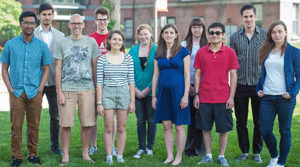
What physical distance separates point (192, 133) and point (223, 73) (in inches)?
52.9

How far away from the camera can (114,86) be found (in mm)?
6086

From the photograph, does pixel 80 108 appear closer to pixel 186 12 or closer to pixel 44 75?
pixel 44 75

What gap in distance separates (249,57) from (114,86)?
2.09 metres

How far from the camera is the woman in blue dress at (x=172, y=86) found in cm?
612

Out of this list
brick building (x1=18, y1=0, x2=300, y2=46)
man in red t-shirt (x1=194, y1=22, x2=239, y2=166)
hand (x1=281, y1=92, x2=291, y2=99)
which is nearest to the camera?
hand (x1=281, y1=92, x2=291, y2=99)

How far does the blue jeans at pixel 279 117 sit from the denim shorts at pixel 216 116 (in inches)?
18.4

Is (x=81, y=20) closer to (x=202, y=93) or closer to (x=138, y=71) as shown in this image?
(x=138, y=71)

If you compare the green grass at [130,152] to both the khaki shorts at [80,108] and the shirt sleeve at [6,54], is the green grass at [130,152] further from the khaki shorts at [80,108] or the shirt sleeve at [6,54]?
the shirt sleeve at [6,54]

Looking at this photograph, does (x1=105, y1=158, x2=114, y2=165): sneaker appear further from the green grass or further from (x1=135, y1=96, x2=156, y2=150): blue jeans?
(x1=135, y1=96, x2=156, y2=150): blue jeans

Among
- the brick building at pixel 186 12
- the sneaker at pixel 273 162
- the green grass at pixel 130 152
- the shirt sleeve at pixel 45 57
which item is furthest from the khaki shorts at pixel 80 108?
the brick building at pixel 186 12

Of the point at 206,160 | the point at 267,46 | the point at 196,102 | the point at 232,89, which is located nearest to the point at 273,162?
the point at 206,160

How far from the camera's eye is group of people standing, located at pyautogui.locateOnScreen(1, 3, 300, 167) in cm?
586

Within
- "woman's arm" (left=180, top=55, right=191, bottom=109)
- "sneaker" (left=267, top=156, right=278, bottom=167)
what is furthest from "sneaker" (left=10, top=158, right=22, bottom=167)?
"sneaker" (left=267, top=156, right=278, bottom=167)

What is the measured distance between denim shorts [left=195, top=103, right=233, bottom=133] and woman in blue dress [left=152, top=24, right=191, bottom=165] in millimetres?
221
